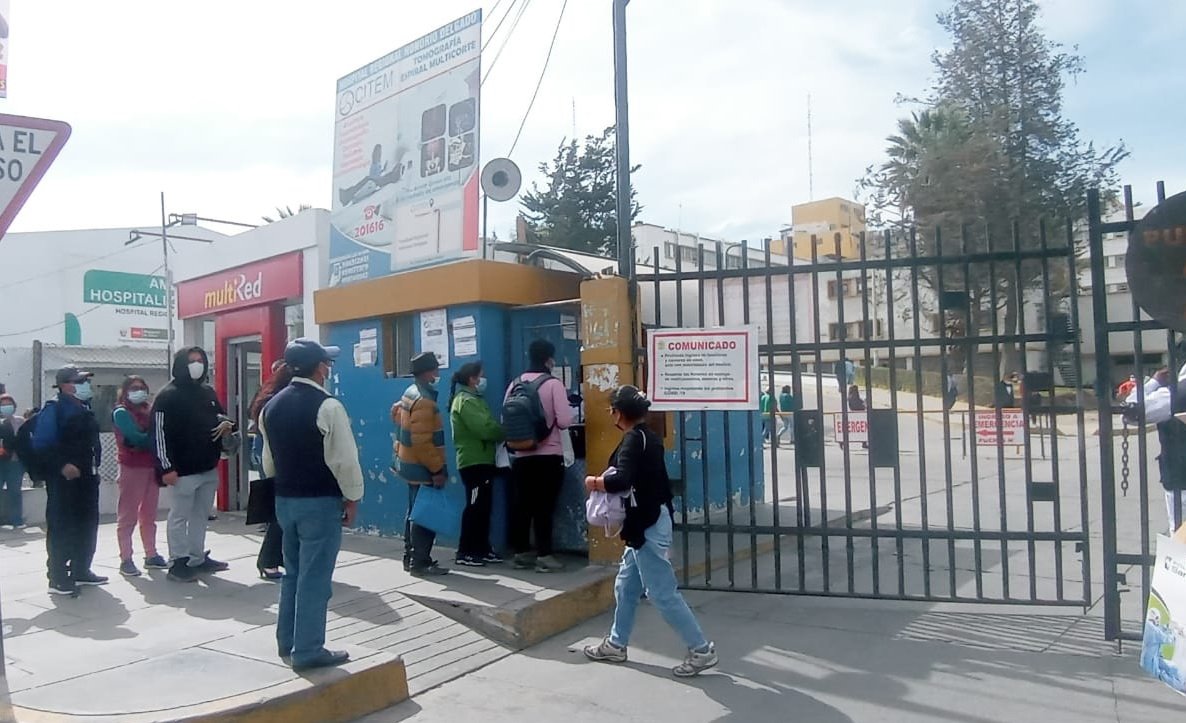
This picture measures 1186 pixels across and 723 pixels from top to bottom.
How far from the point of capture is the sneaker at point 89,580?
7.05 metres

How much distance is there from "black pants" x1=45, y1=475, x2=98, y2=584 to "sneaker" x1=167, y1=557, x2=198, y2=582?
0.61m

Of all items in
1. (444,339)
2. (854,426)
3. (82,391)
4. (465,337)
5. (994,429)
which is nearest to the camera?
(82,391)

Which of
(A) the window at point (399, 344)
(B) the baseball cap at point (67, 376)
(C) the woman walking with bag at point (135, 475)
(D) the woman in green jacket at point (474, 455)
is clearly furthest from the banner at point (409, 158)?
(B) the baseball cap at point (67, 376)

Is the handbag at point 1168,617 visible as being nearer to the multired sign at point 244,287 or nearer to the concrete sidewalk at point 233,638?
the concrete sidewalk at point 233,638

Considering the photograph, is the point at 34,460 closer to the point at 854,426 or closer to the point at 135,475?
the point at 135,475

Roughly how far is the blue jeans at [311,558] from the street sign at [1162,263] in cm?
431

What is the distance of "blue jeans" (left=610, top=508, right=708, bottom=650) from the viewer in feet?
17.0

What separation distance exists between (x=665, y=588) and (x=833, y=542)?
397cm

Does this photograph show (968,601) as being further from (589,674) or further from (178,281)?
(178,281)

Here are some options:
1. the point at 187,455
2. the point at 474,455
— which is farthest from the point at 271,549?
the point at 474,455

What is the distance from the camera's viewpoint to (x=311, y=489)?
4.90 m

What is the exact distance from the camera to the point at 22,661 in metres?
5.34

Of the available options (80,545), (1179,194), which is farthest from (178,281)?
(1179,194)

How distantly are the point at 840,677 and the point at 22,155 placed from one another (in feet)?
16.4
